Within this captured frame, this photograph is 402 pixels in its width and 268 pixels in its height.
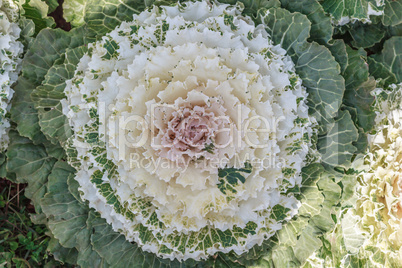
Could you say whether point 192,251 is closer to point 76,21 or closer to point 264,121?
point 264,121

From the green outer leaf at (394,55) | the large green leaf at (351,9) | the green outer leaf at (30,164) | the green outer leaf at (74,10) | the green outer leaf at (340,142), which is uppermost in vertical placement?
the large green leaf at (351,9)

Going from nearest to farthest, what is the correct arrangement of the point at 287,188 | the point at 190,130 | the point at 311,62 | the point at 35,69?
the point at 190,130, the point at 287,188, the point at 311,62, the point at 35,69

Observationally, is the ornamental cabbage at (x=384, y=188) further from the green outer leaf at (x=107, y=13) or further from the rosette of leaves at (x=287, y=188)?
the green outer leaf at (x=107, y=13)

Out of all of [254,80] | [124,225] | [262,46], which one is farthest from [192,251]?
[262,46]

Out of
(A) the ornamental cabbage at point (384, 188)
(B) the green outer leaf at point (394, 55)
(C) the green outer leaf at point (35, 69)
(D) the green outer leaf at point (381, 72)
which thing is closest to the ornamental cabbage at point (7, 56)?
(C) the green outer leaf at point (35, 69)

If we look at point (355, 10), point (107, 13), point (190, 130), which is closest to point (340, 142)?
point (355, 10)

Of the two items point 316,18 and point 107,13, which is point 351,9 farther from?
point 107,13

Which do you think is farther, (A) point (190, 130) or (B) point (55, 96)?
(B) point (55, 96)
